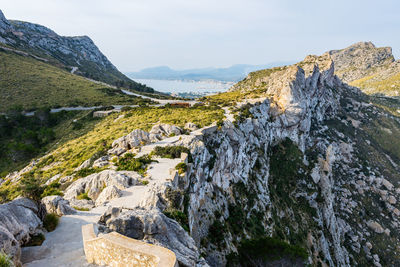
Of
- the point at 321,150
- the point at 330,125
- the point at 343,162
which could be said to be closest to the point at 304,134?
the point at 321,150

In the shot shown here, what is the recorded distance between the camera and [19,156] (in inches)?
1524

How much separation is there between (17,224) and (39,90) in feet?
235

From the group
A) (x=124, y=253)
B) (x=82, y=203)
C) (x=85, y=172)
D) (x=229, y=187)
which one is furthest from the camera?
(x=229, y=187)

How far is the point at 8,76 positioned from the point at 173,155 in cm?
7356

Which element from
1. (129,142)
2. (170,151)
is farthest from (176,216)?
(129,142)

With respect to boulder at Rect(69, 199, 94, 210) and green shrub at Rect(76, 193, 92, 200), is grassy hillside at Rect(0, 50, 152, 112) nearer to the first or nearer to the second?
green shrub at Rect(76, 193, 92, 200)

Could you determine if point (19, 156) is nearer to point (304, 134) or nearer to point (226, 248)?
point (226, 248)

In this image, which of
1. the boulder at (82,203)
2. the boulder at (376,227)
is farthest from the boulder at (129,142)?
the boulder at (376,227)

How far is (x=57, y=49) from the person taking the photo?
150125 millimetres

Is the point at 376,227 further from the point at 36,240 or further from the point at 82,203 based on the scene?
the point at 36,240

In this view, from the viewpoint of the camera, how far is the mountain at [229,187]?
12156 millimetres

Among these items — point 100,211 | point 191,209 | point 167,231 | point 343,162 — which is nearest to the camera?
point 167,231

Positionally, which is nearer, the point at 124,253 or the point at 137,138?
the point at 124,253

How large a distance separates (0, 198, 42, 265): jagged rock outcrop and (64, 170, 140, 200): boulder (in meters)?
6.01
